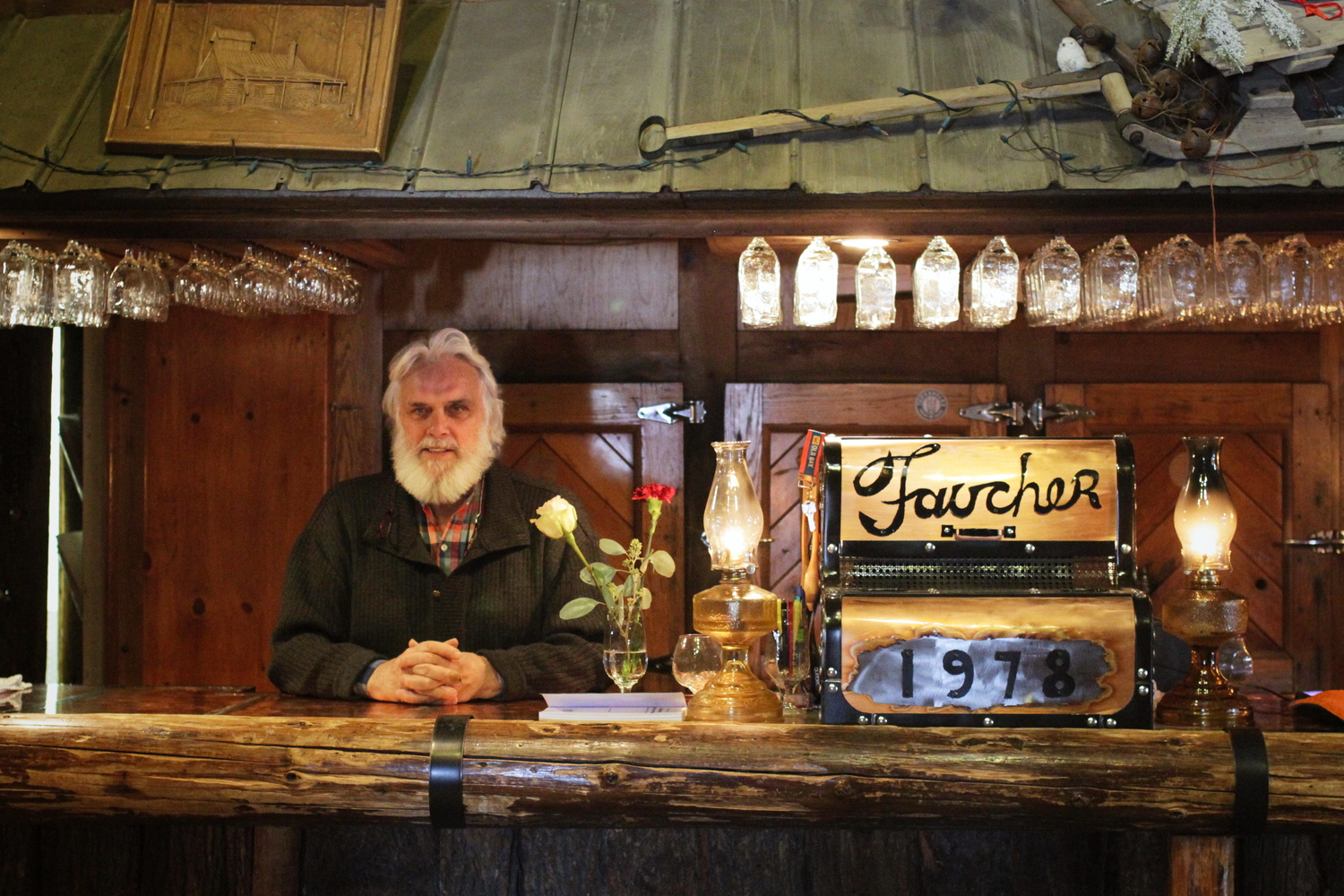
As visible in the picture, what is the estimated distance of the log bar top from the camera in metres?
2.30

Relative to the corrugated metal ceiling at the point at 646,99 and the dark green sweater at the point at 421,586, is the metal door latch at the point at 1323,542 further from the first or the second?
the dark green sweater at the point at 421,586

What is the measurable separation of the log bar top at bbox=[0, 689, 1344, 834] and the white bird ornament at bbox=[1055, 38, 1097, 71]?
1.77 m

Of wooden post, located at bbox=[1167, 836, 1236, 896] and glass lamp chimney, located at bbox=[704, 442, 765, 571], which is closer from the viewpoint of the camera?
Result: wooden post, located at bbox=[1167, 836, 1236, 896]

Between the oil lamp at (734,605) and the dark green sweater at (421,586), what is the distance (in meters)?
0.77

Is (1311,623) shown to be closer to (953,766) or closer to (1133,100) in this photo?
(1133,100)

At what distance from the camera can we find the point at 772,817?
7.64 ft

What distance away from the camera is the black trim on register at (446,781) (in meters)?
2.34

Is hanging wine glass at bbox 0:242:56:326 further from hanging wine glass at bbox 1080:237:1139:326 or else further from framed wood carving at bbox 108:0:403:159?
hanging wine glass at bbox 1080:237:1139:326

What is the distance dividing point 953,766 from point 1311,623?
300 centimetres

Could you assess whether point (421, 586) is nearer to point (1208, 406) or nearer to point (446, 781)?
point (446, 781)

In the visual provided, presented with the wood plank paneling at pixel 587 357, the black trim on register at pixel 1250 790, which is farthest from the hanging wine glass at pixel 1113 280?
the wood plank paneling at pixel 587 357

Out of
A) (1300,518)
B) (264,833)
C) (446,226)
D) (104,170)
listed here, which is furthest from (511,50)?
(1300,518)

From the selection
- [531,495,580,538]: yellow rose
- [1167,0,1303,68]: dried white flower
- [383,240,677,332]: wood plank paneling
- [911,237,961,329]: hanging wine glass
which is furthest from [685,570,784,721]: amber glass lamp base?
[383,240,677,332]: wood plank paneling

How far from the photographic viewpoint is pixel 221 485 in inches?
190
